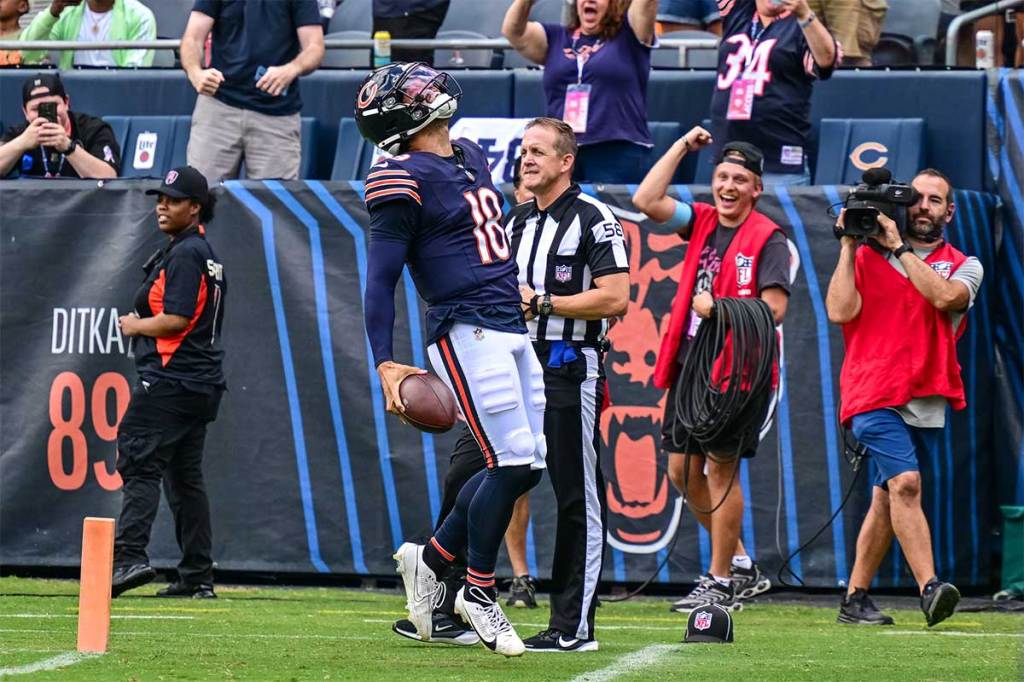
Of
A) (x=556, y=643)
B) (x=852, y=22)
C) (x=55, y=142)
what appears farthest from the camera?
(x=852, y=22)

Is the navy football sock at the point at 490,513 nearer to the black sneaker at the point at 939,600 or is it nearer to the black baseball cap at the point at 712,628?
the black baseball cap at the point at 712,628

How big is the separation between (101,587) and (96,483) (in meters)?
4.52

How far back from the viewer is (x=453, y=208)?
621 cm

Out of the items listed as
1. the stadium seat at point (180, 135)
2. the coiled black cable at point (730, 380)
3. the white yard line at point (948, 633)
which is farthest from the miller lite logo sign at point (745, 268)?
the stadium seat at point (180, 135)

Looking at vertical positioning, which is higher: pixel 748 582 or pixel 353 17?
pixel 353 17

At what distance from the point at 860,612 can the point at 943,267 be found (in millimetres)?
1682

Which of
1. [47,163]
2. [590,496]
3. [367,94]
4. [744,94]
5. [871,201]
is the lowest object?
[590,496]

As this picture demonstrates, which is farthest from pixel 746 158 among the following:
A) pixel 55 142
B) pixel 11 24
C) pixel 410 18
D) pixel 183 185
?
pixel 11 24

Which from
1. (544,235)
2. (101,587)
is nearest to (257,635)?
(101,587)

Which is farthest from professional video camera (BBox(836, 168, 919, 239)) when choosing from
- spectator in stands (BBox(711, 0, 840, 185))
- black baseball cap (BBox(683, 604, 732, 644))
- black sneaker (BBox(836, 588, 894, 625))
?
black baseball cap (BBox(683, 604, 732, 644))

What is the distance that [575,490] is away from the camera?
6859 millimetres

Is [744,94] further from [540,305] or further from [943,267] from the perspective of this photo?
[540,305]

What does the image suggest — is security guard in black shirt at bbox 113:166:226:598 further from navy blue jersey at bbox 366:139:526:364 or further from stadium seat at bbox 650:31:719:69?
stadium seat at bbox 650:31:719:69

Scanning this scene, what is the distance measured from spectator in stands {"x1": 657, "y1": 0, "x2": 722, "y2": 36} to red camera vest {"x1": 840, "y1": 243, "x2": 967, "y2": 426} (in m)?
4.19
